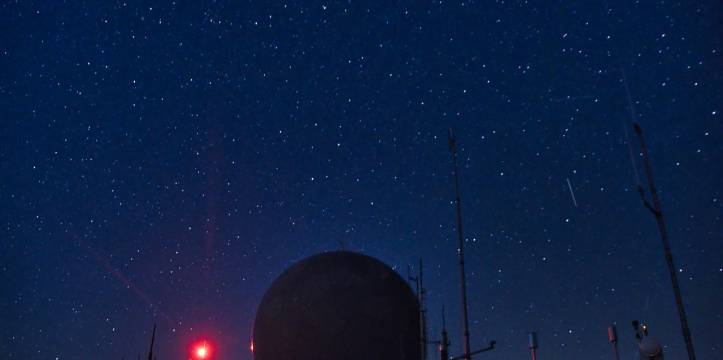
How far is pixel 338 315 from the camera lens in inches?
466

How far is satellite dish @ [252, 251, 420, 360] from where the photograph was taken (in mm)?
11664

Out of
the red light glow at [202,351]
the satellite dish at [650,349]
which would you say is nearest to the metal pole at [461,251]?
the satellite dish at [650,349]

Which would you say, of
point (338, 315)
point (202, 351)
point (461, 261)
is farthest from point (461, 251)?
point (202, 351)

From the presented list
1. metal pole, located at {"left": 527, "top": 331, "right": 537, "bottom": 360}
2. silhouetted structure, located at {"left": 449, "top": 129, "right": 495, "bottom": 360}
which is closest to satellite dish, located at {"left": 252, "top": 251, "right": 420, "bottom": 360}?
silhouetted structure, located at {"left": 449, "top": 129, "right": 495, "bottom": 360}

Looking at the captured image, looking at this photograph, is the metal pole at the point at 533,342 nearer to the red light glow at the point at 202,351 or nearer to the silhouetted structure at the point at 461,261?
the silhouetted structure at the point at 461,261

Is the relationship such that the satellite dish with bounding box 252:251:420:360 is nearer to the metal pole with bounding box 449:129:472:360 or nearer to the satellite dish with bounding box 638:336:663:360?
the metal pole with bounding box 449:129:472:360

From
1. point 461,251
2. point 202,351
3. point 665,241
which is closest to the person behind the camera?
point 665,241

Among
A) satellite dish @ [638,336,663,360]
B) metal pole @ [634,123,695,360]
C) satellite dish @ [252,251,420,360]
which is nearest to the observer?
metal pole @ [634,123,695,360]

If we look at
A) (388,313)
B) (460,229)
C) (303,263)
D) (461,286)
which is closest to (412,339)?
(388,313)

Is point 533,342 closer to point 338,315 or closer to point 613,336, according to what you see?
point 613,336

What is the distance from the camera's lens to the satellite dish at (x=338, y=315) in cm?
1166

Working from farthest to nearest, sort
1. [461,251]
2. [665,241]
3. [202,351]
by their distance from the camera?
[202,351], [461,251], [665,241]

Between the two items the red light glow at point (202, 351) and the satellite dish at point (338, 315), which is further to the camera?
the red light glow at point (202, 351)

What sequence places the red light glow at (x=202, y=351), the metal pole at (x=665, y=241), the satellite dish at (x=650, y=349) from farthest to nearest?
the red light glow at (x=202, y=351), the satellite dish at (x=650, y=349), the metal pole at (x=665, y=241)
